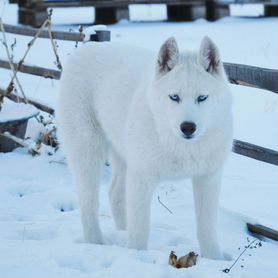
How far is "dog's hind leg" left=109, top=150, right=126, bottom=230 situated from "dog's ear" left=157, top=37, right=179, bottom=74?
1034 mm

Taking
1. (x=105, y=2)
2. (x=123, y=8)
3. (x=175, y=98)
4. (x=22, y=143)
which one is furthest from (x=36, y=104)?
(x=123, y=8)

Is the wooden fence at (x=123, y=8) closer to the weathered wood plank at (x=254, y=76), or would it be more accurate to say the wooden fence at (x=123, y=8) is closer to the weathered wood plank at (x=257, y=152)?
the weathered wood plank at (x=257, y=152)

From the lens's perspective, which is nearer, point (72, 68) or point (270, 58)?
point (72, 68)

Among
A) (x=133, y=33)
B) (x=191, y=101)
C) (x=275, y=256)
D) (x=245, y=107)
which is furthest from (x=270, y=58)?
(x=191, y=101)

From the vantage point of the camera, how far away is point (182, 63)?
3.36m

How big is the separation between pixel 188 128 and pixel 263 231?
5.10ft

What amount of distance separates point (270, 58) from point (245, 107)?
269 cm

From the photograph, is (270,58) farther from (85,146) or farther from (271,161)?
(85,146)

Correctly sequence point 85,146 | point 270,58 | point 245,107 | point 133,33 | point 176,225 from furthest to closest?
point 133,33 → point 270,58 → point 245,107 → point 176,225 → point 85,146

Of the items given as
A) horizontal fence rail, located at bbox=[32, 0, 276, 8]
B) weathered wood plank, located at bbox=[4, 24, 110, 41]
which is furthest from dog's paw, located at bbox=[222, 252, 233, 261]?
horizontal fence rail, located at bbox=[32, 0, 276, 8]

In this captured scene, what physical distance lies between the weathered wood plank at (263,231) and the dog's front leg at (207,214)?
664 millimetres

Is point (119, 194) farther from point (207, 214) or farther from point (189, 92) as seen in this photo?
point (189, 92)

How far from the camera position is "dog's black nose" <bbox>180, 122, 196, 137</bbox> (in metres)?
3.14

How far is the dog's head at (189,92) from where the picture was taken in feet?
10.5
